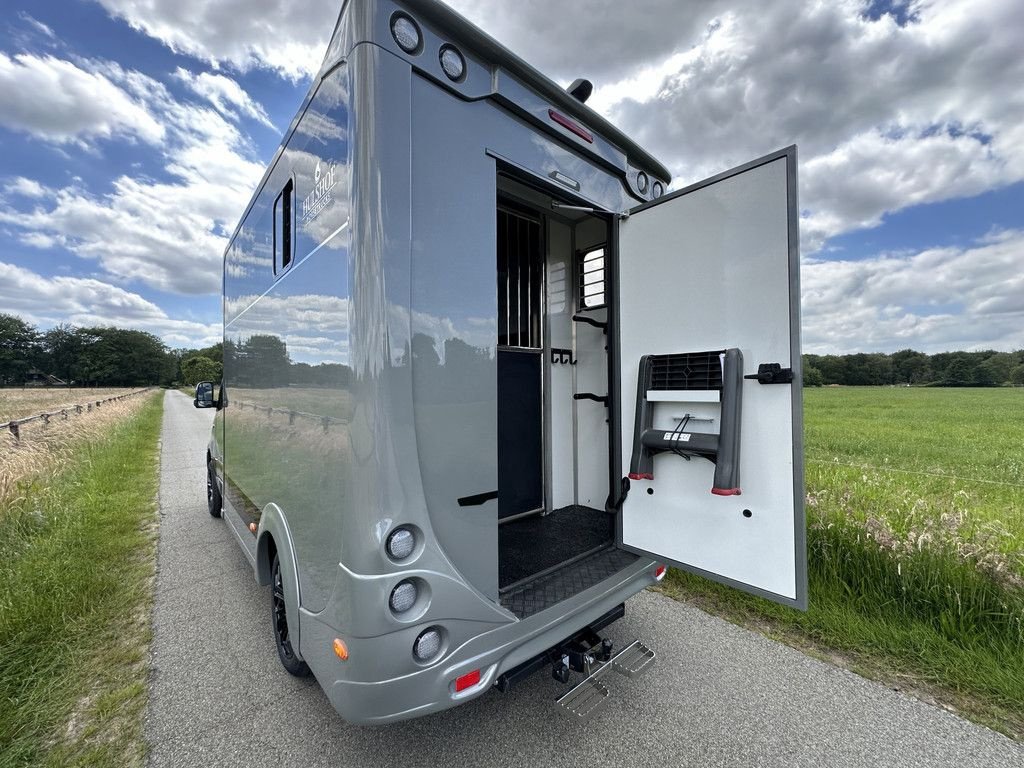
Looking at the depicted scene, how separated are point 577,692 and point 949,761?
154cm

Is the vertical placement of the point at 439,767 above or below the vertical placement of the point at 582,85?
below

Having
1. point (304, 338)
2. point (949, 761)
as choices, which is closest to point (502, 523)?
point (304, 338)

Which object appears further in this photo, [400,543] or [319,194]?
[319,194]

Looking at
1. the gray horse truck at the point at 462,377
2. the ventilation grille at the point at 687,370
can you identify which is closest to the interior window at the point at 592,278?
the gray horse truck at the point at 462,377

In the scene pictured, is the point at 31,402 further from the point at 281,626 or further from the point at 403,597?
the point at 403,597

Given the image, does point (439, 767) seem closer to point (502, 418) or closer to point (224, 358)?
point (502, 418)

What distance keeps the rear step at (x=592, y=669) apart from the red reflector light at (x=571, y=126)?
2.41 meters

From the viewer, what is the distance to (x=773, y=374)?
197 centimetres

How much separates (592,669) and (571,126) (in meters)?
2.51

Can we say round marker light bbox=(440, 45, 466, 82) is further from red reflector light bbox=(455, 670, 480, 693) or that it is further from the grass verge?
the grass verge

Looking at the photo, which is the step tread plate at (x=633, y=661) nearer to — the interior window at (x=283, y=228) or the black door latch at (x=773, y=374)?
the black door latch at (x=773, y=374)

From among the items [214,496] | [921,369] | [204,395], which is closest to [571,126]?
[204,395]

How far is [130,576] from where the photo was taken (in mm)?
3799

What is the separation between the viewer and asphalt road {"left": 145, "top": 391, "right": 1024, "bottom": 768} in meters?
1.92
